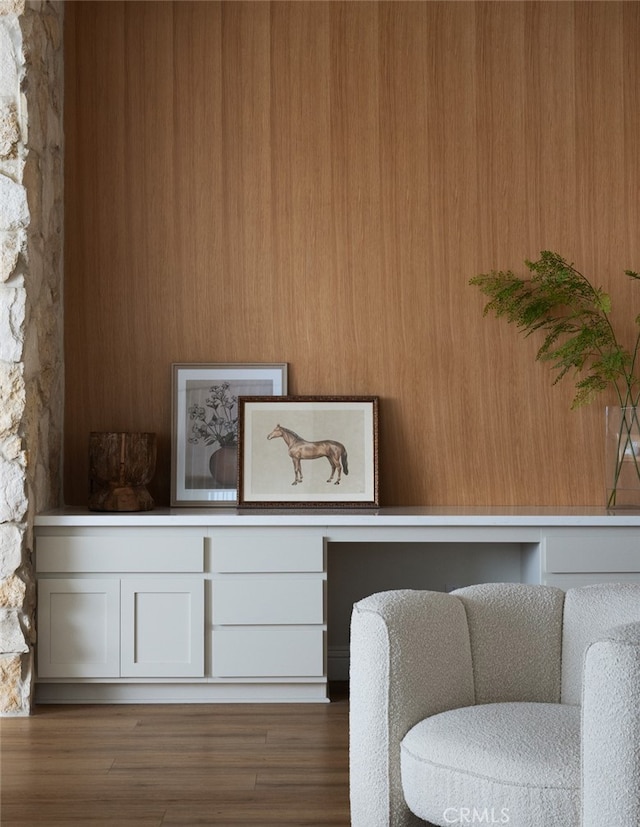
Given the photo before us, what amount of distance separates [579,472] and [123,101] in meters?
2.42

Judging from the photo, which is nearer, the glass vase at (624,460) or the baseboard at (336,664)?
the glass vase at (624,460)

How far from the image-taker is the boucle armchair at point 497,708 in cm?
155

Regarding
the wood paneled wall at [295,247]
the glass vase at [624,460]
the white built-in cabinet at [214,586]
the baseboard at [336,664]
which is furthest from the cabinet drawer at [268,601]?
the glass vase at [624,460]

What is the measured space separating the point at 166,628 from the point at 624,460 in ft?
6.08

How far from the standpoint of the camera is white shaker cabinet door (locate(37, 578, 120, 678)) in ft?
10.9

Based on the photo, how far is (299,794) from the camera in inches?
98.3

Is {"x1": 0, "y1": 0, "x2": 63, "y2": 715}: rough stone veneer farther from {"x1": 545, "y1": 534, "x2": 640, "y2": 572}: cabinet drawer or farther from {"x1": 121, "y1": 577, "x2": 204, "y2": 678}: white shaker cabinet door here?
{"x1": 545, "y1": 534, "x2": 640, "y2": 572}: cabinet drawer

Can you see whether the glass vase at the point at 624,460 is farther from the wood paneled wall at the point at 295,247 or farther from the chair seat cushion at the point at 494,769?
A: the chair seat cushion at the point at 494,769

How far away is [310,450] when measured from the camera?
367cm

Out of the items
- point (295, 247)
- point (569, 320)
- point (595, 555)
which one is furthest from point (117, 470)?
point (569, 320)

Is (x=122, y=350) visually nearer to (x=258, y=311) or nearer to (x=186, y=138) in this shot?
(x=258, y=311)

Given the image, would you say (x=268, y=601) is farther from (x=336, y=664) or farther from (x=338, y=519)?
(x=336, y=664)

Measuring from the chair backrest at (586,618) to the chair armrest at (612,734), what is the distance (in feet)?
1.78

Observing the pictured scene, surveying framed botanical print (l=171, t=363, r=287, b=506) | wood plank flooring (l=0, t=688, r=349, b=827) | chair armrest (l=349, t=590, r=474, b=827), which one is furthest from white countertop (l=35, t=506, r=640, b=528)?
chair armrest (l=349, t=590, r=474, b=827)
